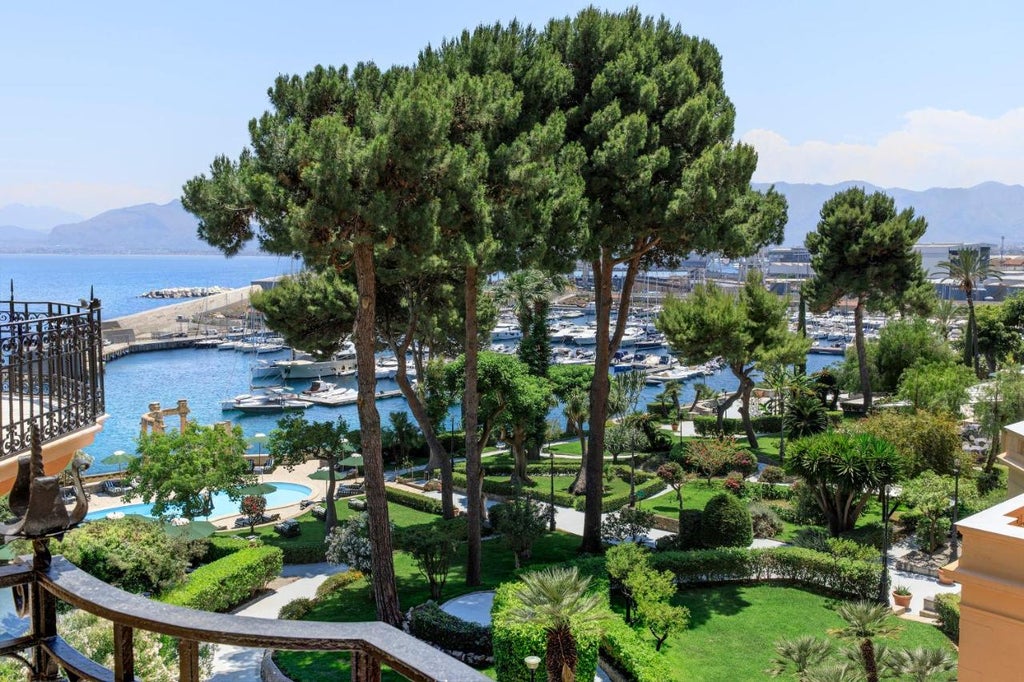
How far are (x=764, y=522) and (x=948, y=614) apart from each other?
22.5 feet

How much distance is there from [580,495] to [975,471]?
13.2 metres

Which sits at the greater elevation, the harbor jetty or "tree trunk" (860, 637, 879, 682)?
the harbor jetty

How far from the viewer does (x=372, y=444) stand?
14562 millimetres

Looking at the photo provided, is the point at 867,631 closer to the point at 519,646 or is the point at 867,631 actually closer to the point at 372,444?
the point at 519,646

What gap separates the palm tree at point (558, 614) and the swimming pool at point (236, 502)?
1689cm

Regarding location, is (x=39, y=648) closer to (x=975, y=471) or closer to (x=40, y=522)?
(x=40, y=522)

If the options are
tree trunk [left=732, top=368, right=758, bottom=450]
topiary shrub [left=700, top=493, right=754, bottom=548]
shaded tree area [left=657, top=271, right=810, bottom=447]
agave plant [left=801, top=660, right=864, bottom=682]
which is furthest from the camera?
tree trunk [left=732, top=368, right=758, bottom=450]

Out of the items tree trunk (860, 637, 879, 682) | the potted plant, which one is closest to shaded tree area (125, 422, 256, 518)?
tree trunk (860, 637, 879, 682)

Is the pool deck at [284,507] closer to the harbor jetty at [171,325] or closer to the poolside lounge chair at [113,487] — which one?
the poolside lounge chair at [113,487]

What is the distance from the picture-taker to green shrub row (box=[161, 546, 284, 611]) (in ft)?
52.4

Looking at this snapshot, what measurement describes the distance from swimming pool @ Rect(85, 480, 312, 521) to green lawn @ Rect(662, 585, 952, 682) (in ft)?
51.5

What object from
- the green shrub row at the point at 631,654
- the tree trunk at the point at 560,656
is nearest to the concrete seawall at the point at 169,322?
the green shrub row at the point at 631,654

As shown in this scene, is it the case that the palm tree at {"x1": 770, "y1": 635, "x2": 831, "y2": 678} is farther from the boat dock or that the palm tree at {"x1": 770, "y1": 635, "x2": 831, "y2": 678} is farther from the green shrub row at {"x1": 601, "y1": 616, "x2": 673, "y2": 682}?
the boat dock

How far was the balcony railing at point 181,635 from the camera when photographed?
5.75 ft
